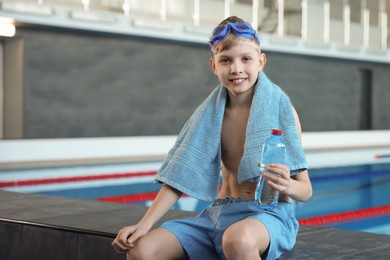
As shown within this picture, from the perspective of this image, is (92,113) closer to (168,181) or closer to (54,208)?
(54,208)

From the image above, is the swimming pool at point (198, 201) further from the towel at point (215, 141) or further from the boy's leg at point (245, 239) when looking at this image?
the boy's leg at point (245, 239)

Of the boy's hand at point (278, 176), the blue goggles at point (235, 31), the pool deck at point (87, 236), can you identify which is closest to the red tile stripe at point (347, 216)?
the pool deck at point (87, 236)

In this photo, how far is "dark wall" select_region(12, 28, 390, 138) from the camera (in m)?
12.4

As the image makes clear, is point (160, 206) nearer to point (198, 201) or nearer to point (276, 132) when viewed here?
point (276, 132)

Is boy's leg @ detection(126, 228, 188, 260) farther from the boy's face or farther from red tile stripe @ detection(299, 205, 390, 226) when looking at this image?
red tile stripe @ detection(299, 205, 390, 226)

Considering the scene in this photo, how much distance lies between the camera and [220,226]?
107 inches

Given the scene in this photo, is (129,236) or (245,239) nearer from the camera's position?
(245,239)

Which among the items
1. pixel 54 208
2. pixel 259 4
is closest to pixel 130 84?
pixel 259 4

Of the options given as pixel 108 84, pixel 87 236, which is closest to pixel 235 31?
pixel 87 236

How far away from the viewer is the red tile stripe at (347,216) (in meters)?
6.35

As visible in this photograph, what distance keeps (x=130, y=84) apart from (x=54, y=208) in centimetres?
988

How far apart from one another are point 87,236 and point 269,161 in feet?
3.84

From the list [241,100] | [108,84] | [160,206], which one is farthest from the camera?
[108,84]

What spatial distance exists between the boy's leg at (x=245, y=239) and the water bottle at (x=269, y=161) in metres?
0.13
